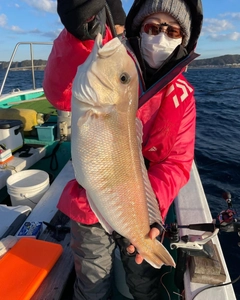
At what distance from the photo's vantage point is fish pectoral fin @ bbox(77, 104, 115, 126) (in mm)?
1798

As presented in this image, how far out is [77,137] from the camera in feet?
6.04

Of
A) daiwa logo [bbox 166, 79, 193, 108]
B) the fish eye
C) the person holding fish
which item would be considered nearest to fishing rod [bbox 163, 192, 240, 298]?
the person holding fish

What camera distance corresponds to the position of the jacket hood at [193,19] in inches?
102

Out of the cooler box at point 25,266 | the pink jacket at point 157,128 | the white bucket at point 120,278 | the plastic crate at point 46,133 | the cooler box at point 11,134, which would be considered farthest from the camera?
the plastic crate at point 46,133

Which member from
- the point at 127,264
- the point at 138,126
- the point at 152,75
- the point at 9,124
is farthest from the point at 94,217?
the point at 9,124

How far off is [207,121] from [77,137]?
14.0 m

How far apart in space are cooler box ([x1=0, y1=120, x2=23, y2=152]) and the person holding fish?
117 inches

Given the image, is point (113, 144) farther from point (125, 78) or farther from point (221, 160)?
point (221, 160)

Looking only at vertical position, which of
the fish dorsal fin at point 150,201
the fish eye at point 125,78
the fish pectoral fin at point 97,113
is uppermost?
the fish eye at point 125,78

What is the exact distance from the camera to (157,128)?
2.39m

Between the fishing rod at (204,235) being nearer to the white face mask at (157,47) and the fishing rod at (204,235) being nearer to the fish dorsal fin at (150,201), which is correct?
the fish dorsal fin at (150,201)

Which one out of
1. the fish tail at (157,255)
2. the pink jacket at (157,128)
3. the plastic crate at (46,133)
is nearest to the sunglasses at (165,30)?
the pink jacket at (157,128)

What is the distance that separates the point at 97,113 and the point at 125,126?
214 mm

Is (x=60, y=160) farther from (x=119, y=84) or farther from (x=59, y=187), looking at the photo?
(x=119, y=84)
